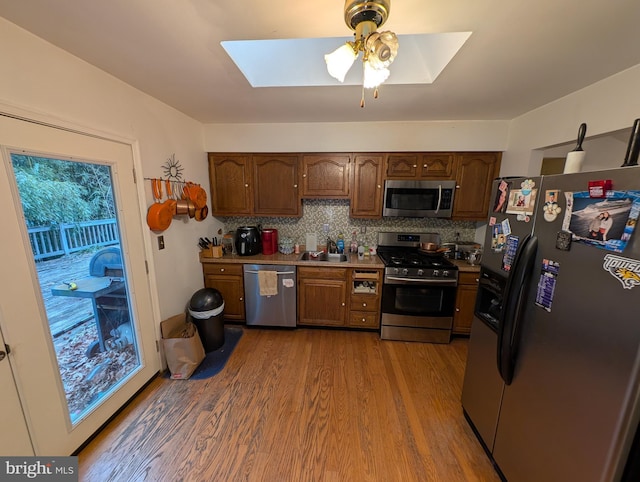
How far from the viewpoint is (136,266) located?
1.93m

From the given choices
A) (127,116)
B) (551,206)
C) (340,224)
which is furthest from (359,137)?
(127,116)

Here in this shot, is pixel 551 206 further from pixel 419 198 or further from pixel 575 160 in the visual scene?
pixel 419 198

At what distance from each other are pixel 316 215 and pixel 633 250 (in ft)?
8.84

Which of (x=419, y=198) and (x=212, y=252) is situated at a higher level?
(x=419, y=198)

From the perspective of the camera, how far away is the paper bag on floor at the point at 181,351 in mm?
2125

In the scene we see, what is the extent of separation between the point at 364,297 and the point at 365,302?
63mm

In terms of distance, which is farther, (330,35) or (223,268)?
(223,268)

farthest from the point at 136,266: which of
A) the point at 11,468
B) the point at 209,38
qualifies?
the point at 209,38

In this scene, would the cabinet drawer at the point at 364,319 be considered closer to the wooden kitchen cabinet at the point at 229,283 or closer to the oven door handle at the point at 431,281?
the oven door handle at the point at 431,281

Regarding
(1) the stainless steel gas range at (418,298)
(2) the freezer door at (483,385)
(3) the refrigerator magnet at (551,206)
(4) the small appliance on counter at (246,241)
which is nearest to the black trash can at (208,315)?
(4) the small appliance on counter at (246,241)

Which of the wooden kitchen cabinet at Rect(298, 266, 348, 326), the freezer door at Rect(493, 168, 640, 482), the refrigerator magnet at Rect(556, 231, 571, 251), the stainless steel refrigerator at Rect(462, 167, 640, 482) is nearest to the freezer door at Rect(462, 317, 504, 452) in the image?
the stainless steel refrigerator at Rect(462, 167, 640, 482)

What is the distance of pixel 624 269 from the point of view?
810 mm

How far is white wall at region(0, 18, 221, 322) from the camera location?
1.20 meters

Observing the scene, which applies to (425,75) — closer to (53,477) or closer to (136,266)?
(136,266)
